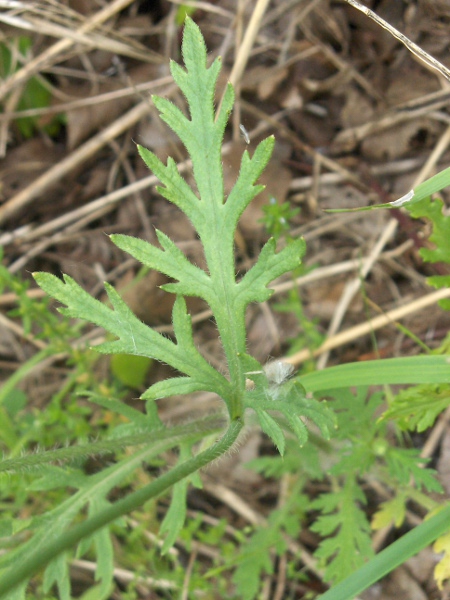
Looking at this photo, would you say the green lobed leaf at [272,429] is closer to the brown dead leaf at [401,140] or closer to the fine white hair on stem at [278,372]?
the fine white hair on stem at [278,372]

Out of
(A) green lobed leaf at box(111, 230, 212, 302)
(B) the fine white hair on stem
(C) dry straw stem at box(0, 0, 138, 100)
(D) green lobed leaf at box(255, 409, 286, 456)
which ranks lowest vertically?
(D) green lobed leaf at box(255, 409, 286, 456)

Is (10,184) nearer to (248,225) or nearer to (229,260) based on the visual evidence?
(248,225)

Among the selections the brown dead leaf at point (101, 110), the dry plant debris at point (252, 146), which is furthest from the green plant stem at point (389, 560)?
the brown dead leaf at point (101, 110)

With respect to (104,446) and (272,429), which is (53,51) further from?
(272,429)

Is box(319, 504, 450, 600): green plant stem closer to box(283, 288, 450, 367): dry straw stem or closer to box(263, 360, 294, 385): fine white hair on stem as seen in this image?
box(263, 360, 294, 385): fine white hair on stem

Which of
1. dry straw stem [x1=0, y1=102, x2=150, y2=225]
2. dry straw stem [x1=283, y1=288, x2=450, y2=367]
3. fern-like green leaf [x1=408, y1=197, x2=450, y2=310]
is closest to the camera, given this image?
fern-like green leaf [x1=408, y1=197, x2=450, y2=310]

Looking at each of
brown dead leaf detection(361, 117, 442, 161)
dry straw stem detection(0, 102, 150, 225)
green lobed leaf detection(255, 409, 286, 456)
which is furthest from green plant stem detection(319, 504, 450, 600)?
dry straw stem detection(0, 102, 150, 225)
